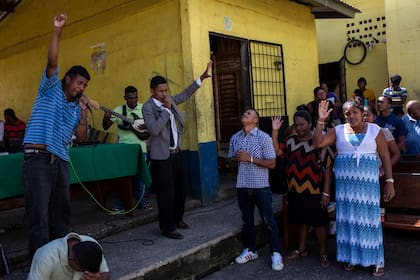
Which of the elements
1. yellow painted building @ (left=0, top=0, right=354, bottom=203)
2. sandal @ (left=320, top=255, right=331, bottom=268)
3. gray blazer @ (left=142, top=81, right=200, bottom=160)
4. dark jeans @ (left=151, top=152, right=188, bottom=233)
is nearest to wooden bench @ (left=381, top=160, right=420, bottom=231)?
sandal @ (left=320, top=255, right=331, bottom=268)

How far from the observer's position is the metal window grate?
281 inches

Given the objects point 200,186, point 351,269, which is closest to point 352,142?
point 351,269

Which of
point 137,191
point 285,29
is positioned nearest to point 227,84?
point 285,29

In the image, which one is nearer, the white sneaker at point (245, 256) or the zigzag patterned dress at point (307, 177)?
the zigzag patterned dress at point (307, 177)

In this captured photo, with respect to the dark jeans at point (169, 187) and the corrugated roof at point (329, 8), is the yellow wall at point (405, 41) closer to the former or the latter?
the corrugated roof at point (329, 8)

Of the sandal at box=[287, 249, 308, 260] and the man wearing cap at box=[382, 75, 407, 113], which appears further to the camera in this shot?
the man wearing cap at box=[382, 75, 407, 113]

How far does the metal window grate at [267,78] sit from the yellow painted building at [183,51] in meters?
0.02

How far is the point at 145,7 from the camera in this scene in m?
6.18

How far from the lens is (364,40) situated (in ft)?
37.0

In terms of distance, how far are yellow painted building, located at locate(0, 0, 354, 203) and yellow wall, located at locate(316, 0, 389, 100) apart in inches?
124

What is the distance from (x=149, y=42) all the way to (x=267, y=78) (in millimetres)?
2408

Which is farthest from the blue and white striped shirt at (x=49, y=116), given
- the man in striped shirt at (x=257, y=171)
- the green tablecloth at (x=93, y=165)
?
the man in striped shirt at (x=257, y=171)

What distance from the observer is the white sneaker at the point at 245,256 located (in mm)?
4484

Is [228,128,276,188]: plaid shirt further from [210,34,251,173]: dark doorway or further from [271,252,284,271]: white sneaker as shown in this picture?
[210,34,251,173]: dark doorway
